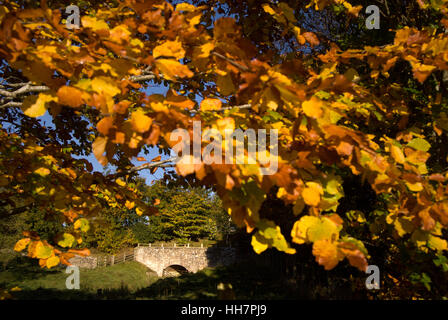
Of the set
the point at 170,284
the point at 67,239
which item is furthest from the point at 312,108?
the point at 170,284

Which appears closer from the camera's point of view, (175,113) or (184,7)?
(175,113)

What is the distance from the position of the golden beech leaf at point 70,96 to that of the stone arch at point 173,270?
28627 millimetres

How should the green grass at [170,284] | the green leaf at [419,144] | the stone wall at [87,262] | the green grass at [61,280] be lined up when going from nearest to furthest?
the green leaf at [419,144] < the green grass at [170,284] < the green grass at [61,280] < the stone wall at [87,262]

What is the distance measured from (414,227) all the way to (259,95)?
1309 mm

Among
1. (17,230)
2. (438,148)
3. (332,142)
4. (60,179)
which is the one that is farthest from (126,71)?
(17,230)

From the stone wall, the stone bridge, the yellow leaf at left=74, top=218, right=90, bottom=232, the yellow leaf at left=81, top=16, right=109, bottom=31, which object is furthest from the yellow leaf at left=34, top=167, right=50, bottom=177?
the stone wall

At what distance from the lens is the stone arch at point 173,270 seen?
2745 centimetres

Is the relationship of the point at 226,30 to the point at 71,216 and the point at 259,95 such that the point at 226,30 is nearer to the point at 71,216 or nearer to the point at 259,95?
the point at 259,95

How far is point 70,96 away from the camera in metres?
1.10

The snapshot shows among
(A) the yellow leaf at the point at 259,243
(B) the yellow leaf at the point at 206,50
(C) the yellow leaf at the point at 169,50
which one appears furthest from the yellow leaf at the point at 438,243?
(C) the yellow leaf at the point at 169,50

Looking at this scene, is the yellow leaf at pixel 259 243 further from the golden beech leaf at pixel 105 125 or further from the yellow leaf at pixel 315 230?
the golden beech leaf at pixel 105 125

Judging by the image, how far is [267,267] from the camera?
12414 millimetres

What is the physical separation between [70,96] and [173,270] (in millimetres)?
31887

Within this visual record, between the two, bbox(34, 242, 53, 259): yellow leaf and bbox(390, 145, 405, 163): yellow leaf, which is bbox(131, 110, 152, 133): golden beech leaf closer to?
bbox(390, 145, 405, 163): yellow leaf
